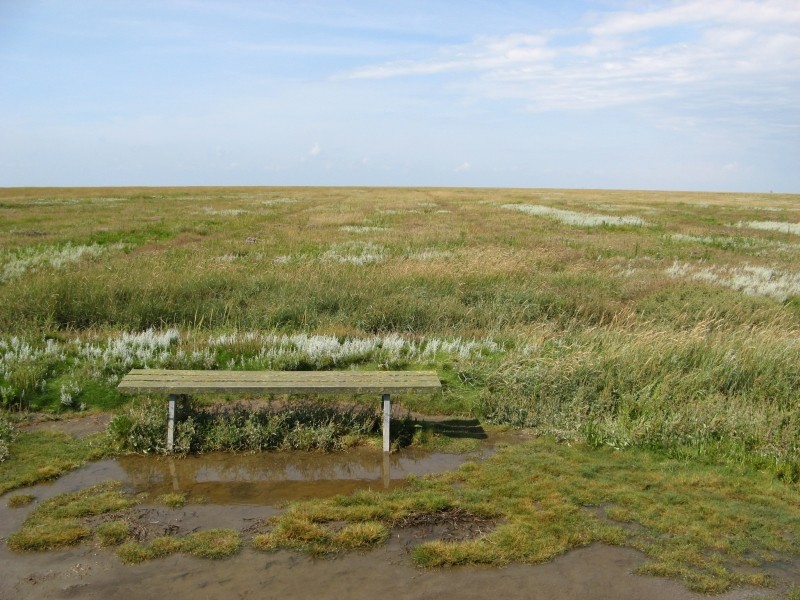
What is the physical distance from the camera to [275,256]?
71.5 ft

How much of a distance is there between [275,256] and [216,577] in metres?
17.2

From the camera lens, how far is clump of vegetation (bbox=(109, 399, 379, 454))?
7.89 meters

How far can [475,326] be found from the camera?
1342 cm

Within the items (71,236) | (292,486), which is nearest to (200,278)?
(292,486)

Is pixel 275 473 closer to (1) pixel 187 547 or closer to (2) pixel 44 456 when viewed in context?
(1) pixel 187 547

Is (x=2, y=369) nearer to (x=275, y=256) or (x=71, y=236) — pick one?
(x=275, y=256)

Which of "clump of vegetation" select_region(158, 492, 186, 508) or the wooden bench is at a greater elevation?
the wooden bench

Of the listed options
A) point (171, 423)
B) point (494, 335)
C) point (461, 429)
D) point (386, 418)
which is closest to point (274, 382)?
point (171, 423)

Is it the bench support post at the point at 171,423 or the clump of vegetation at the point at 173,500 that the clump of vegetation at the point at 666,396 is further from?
the clump of vegetation at the point at 173,500

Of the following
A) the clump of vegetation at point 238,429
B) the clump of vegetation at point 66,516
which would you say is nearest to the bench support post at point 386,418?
the clump of vegetation at point 238,429

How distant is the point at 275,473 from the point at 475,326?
691cm

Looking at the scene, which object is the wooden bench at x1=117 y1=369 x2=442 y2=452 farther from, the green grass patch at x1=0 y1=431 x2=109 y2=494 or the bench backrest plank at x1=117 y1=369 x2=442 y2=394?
the green grass patch at x1=0 y1=431 x2=109 y2=494

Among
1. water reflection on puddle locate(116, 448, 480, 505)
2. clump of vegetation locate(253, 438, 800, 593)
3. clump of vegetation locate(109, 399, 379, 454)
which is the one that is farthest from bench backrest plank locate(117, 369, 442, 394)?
clump of vegetation locate(253, 438, 800, 593)

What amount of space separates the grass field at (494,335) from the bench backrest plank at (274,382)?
987mm
